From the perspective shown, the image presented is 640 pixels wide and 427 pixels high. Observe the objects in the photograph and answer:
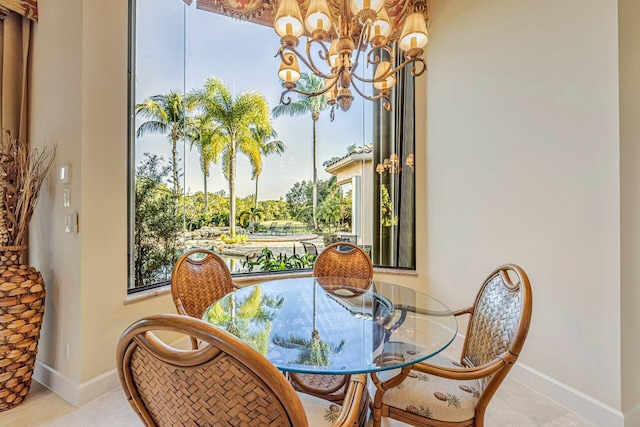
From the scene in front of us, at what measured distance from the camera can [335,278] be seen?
104 inches

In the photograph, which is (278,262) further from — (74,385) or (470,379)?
(470,379)

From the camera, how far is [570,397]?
196cm

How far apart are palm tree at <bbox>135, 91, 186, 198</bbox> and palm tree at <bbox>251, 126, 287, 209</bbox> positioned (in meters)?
0.85

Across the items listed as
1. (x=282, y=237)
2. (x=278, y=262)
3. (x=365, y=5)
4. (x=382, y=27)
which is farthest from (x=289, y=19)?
(x=278, y=262)

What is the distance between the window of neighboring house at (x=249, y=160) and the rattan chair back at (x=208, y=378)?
2.13 metres

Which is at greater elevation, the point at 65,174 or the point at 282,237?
the point at 65,174

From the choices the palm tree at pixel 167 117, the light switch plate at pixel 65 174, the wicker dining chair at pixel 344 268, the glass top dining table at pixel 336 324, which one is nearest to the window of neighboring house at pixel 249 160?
the palm tree at pixel 167 117

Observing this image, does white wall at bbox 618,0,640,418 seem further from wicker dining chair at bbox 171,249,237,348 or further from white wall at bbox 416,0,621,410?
wicker dining chair at bbox 171,249,237,348

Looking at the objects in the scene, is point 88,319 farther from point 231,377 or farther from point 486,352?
point 486,352

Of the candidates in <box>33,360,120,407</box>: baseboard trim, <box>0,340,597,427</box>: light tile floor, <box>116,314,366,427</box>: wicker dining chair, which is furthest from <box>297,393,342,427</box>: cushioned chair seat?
<box>33,360,120,407</box>: baseboard trim

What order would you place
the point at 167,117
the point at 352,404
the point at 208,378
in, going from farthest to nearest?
the point at 167,117
the point at 352,404
the point at 208,378

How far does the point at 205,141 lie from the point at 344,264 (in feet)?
6.59

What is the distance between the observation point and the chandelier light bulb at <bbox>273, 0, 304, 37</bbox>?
172cm

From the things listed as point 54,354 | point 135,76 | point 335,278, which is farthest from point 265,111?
point 54,354
